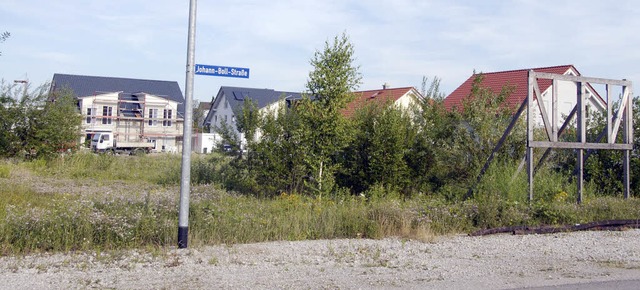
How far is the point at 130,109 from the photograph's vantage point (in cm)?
5997

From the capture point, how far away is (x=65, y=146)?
27.4m

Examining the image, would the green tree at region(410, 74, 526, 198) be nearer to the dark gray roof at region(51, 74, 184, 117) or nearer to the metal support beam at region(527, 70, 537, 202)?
the metal support beam at region(527, 70, 537, 202)

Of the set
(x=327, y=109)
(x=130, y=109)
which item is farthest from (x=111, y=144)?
(x=327, y=109)

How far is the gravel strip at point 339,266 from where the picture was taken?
303 inches

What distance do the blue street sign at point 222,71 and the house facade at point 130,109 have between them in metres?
48.6

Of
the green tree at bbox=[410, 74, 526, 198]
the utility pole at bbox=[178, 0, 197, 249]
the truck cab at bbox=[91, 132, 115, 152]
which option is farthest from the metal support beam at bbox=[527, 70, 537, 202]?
the truck cab at bbox=[91, 132, 115, 152]

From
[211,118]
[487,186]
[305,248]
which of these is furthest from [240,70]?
[211,118]

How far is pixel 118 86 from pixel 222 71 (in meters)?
56.4

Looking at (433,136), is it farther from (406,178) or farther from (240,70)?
(240,70)

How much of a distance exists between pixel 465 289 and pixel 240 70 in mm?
5045

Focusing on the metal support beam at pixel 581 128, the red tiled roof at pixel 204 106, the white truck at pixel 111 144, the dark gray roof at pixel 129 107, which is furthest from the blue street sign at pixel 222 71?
the red tiled roof at pixel 204 106

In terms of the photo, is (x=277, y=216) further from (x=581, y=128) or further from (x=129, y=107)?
(x=129, y=107)

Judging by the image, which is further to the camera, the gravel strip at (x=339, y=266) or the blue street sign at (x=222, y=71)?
the blue street sign at (x=222, y=71)

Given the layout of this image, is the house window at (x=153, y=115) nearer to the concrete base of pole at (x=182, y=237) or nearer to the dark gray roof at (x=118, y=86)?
the dark gray roof at (x=118, y=86)
